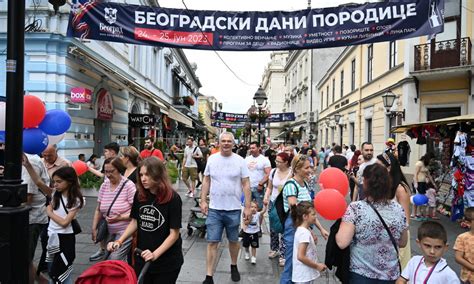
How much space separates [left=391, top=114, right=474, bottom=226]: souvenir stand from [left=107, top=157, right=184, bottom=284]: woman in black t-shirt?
7.47 m

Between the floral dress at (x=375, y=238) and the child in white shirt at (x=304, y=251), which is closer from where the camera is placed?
the floral dress at (x=375, y=238)

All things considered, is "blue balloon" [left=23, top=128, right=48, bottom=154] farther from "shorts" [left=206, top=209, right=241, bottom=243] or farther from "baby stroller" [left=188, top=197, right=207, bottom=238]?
"baby stroller" [left=188, top=197, right=207, bottom=238]

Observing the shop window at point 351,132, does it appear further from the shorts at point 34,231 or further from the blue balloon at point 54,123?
the shorts at point 34,231

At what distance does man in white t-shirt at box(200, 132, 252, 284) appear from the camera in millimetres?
4621

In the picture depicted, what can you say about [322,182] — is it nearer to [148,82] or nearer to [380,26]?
[380,26]

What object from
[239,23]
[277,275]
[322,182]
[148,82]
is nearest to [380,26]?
[239,23]

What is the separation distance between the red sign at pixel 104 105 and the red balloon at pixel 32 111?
33.3 feet

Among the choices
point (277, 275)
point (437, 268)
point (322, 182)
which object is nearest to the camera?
point (437, 268)

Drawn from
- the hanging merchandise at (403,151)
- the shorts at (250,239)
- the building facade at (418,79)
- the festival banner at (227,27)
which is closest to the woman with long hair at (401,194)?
the shorts at (250,239)

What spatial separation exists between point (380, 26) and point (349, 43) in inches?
23.0

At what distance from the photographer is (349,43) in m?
6.61

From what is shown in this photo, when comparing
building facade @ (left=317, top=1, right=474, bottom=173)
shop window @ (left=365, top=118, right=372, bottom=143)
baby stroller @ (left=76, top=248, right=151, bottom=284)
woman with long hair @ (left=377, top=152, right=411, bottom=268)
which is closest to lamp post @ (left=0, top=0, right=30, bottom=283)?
baby stroller @ (left=76, top=248, right=151, bottom=284)

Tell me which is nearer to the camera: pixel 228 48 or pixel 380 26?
pixel 380 26

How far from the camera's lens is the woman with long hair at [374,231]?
271 cm
